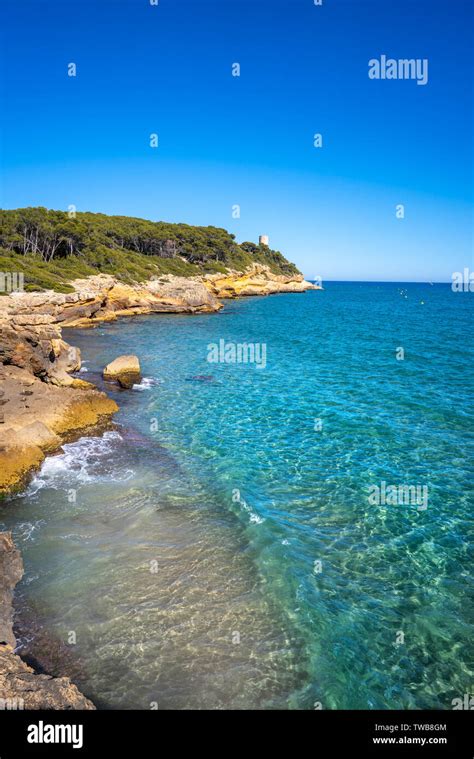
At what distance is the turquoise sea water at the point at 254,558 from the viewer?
25.5 ft

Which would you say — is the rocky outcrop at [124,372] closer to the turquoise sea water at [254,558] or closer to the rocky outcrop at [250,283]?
the turquoise sea water at [254,558]

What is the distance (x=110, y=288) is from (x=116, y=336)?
22.2 metres

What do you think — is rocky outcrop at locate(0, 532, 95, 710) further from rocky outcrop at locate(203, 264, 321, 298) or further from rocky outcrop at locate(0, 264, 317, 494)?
rocky outcrop at locate(203, 264, 321, 298)

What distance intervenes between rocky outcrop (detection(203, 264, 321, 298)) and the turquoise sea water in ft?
281

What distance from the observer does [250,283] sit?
4798 inches

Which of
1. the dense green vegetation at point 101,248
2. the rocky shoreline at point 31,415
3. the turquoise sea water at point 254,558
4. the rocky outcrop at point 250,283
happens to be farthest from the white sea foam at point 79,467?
the rocky outcrop at point 250,283

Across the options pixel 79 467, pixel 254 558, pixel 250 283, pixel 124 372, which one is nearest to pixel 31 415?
pixel 79 467

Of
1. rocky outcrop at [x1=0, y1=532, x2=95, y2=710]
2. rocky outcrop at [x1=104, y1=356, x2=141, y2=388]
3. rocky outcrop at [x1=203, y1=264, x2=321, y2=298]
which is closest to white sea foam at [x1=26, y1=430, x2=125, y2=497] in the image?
rocky outcrop at [x1=0, y1=532, x2=95, y2=710]

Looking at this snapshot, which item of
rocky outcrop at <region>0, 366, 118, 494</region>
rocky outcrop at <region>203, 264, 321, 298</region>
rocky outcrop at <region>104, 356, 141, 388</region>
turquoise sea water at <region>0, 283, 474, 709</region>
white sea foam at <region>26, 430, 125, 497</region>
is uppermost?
rocky outcrop at <region>203, 264, 321, 298</region>

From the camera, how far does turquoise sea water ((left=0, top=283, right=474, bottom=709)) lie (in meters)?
7.79

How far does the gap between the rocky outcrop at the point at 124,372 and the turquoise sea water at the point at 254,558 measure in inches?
161
